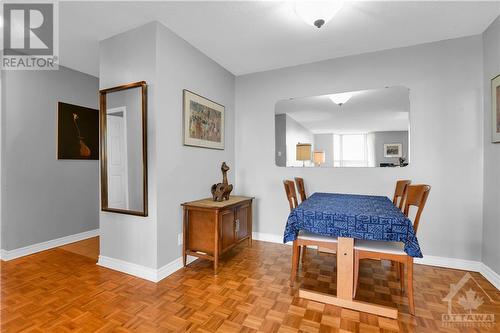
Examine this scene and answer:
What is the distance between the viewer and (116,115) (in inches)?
98.5

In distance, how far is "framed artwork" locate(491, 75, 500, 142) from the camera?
2197mm

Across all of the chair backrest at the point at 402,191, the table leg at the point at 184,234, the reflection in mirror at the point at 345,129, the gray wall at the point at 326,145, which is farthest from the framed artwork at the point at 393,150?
the table leg at the point at 184,234

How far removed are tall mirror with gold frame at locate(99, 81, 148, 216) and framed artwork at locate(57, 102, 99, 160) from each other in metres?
1.22

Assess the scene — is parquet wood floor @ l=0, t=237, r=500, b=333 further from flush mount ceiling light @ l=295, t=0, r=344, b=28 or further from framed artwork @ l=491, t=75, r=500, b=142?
flush mount ceiling light @ l=295, t=0, r=344, b=28

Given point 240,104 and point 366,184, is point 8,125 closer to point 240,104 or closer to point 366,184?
point 240,104

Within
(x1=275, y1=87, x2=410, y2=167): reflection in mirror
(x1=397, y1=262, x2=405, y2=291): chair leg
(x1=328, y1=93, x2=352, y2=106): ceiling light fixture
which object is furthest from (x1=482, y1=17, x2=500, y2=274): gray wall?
(x1=328, y1=93, x2=352, y2=106): ceiling light fixture

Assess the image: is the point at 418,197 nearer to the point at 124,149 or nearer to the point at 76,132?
the point at 124,149

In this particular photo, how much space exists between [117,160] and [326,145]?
250 cm

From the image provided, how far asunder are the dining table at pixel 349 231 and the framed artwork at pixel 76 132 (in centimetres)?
332

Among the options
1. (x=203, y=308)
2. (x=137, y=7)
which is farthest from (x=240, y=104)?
(x=203, y=308)

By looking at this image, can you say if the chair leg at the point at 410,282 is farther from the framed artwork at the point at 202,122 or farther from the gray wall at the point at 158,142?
the framed artwork at the point at 202,122

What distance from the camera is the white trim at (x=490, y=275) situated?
2.15 meters

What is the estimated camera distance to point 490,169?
2.33 metres

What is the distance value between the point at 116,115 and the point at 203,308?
2072 millimetres
